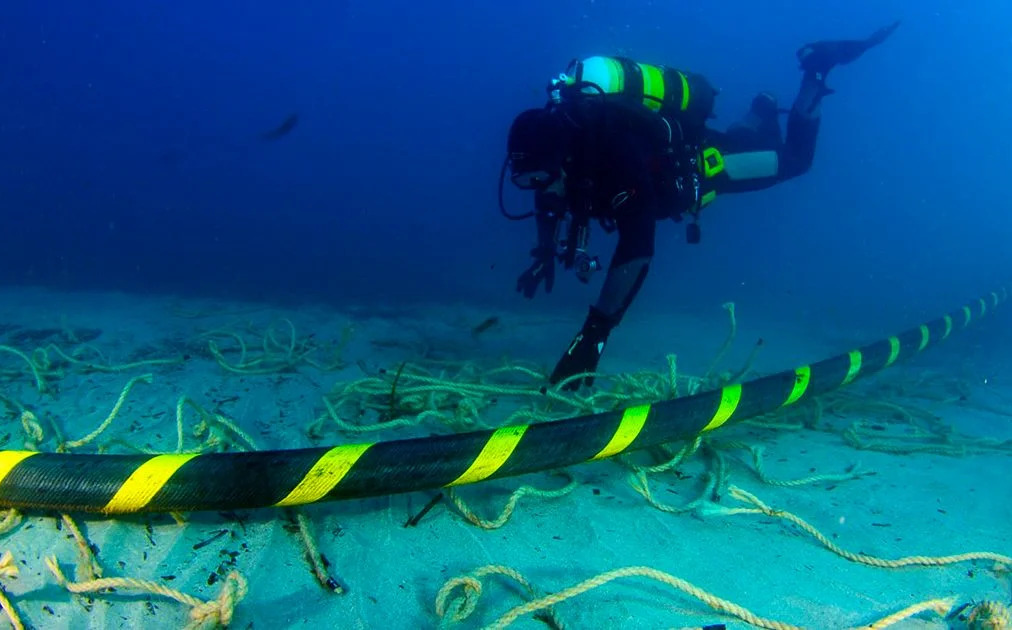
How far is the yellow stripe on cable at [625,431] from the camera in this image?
2070 mm

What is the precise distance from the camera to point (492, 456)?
5.96 feet

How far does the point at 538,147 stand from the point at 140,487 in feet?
9.76

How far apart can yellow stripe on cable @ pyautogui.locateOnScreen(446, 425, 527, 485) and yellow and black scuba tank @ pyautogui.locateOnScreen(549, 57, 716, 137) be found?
2.94 metres

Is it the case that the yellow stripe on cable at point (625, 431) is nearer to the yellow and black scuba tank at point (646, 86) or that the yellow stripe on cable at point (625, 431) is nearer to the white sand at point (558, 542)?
the white sand at point (558, 542)

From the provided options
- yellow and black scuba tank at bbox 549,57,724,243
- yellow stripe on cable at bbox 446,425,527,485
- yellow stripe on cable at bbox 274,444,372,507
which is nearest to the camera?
yellow stripe on cable at bbox 274,444,372,507

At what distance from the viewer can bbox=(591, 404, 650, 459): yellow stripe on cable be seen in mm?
2070

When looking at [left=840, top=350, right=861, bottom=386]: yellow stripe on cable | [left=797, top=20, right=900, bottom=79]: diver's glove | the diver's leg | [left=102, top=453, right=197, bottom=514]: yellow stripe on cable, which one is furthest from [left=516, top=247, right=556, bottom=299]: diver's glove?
[left=797, top=20, right=900, bottom=79]: diver's glove

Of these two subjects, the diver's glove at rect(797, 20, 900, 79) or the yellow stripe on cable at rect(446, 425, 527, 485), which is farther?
the diver's glove at rect(797, 20, 900, 79)

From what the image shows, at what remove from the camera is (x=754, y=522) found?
202cm

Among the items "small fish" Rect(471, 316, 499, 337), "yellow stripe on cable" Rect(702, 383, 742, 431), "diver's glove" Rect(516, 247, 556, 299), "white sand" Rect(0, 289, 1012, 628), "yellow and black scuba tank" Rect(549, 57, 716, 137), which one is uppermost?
"yellow and black scuba tank" Rect(549, 57, 716, 137)

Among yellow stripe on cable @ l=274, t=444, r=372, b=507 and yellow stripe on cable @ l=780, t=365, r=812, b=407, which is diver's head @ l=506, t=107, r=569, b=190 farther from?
yellow stripe on cable @ l=274, t=444, r=372, b=507

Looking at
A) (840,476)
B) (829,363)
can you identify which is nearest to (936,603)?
(840,476)

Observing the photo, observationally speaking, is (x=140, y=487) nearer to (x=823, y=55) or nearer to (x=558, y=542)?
(x=558, y=542)

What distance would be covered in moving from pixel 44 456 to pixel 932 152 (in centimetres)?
A: 6663
